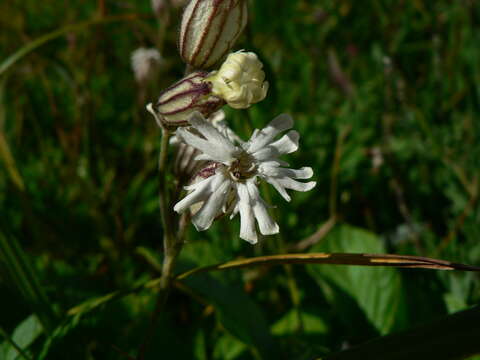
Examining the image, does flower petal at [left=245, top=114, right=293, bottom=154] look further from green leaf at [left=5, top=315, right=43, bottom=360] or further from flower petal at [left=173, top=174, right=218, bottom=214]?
green leaf at [left=5, top=315, right=43, bottom=360]

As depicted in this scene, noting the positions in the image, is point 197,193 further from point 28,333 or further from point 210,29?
point 28,333

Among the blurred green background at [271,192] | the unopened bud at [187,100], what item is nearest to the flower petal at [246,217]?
the unopened bud at [187,100]

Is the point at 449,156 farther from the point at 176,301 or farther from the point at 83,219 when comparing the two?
the point at 83,219

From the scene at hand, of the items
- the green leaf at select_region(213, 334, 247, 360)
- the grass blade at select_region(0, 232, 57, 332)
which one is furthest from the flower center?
the green leaf at select_region(213, 334, 247, 360)

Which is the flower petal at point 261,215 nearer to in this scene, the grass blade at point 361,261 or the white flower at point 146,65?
the grass blade at point 361,261

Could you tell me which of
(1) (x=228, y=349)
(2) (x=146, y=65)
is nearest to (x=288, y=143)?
(1) (x=228, y=349)

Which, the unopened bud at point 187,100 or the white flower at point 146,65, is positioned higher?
the white flower at point 146,65

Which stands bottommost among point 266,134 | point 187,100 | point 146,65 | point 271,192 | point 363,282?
point 363,282
